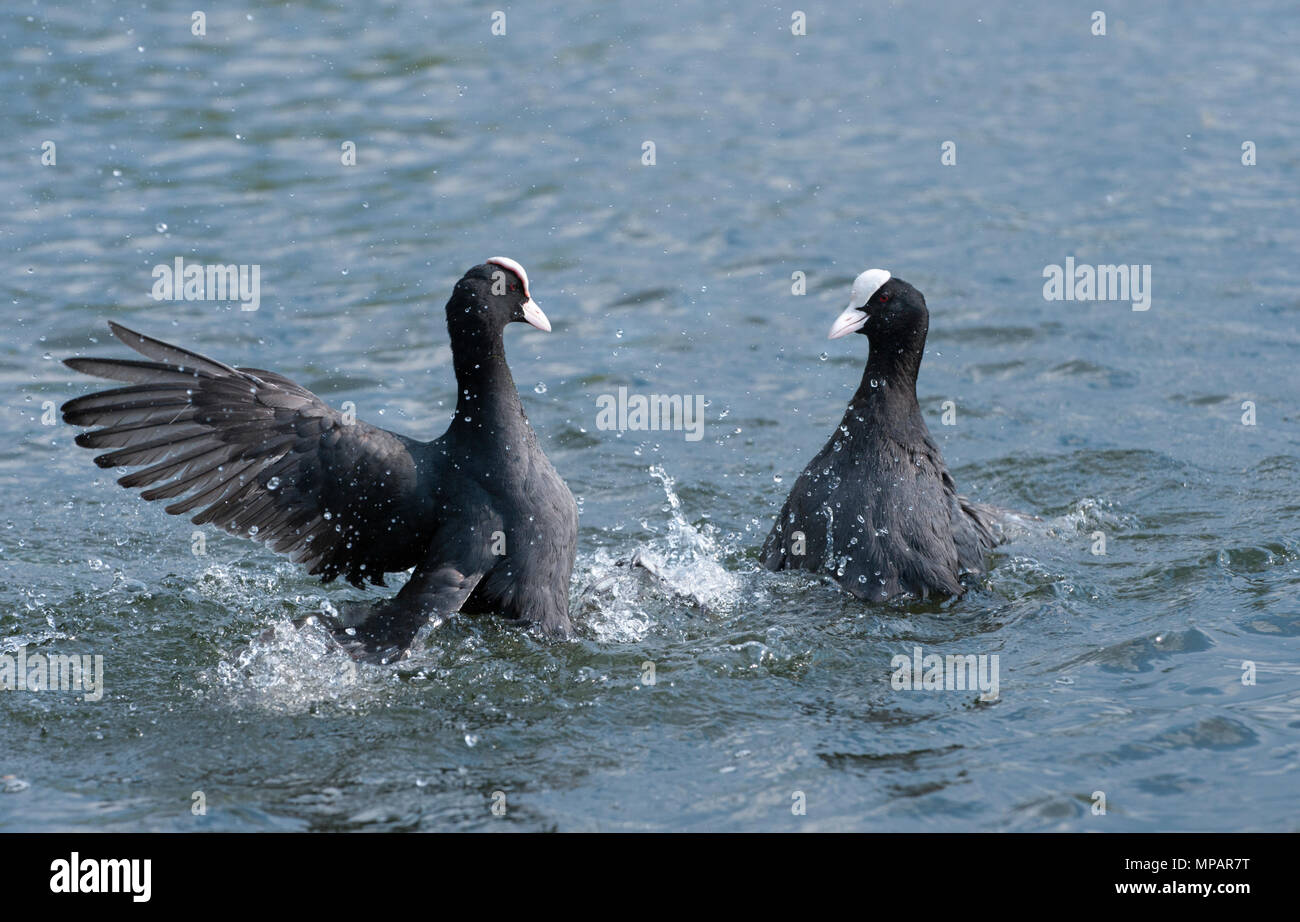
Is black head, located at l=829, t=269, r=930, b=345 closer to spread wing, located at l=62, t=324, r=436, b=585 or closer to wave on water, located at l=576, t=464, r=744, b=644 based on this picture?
wave on water, located at l=576, t=464, r=744, b=644

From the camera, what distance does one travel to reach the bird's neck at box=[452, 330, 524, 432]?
599 centimetres

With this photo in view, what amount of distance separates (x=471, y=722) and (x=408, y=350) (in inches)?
170

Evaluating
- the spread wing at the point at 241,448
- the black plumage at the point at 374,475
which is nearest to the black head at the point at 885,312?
the black plumage at the point at 374,475

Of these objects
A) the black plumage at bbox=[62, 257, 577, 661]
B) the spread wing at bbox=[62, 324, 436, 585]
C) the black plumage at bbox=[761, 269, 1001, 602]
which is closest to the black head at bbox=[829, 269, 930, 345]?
the black plumage at bbox=[761, 269, 1001, 602]

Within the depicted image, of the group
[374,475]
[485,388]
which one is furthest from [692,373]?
[374,475]

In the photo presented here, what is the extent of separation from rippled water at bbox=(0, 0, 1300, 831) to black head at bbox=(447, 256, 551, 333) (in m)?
1.23

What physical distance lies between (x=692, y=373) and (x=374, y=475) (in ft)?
12.4

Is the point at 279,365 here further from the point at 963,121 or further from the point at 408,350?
the point at 963,121

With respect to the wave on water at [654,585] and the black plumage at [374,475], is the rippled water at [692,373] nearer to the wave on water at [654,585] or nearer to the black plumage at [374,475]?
the wave on water at [654,585]

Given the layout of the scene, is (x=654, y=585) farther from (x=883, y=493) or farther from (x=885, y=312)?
(x=885, y=312)

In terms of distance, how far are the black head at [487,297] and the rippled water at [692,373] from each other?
1.23m

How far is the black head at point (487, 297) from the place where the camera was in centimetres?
592

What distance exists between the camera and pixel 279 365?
917 centimetres
